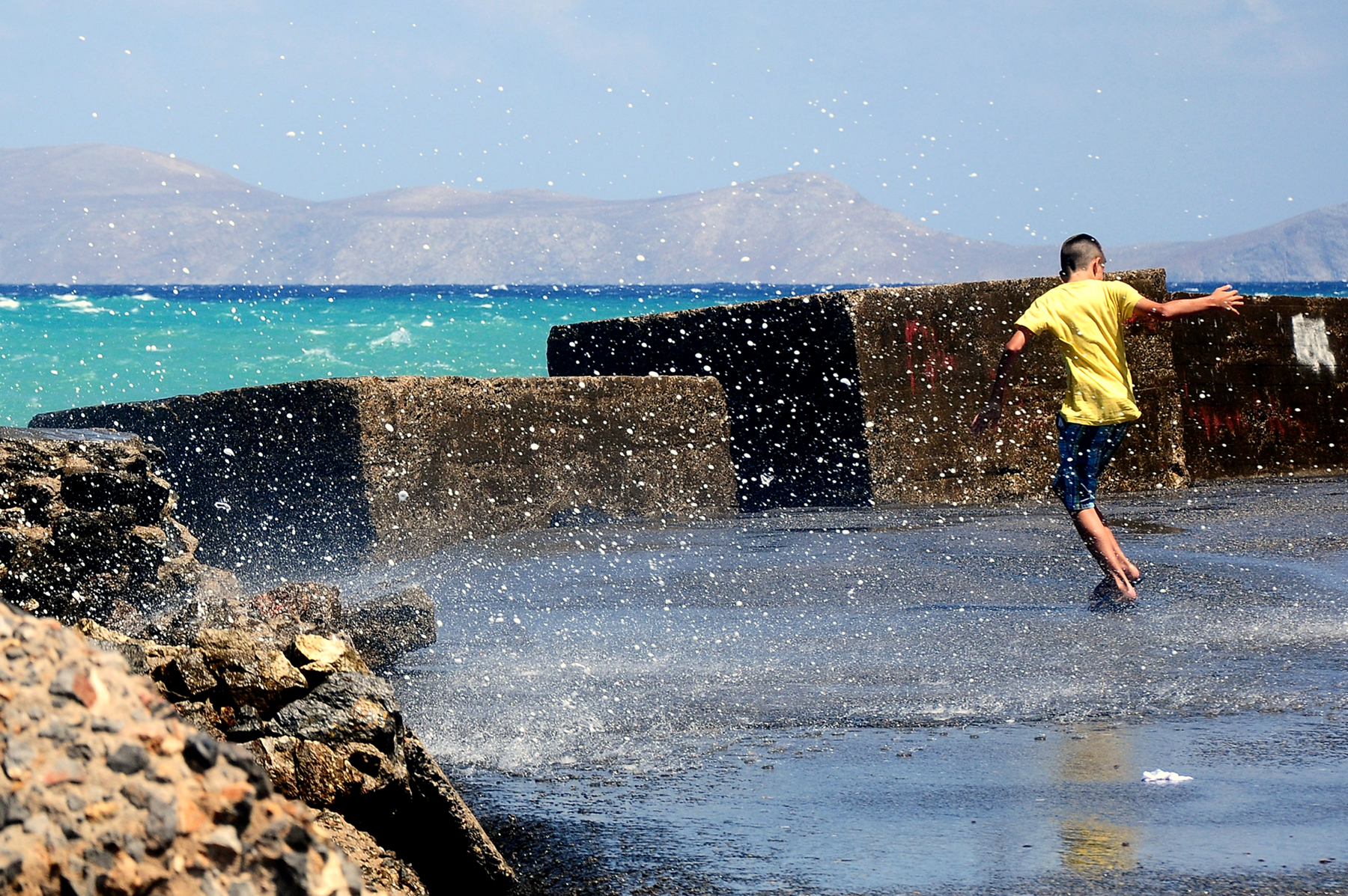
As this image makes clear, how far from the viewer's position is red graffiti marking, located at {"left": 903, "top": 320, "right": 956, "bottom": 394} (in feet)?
25.9

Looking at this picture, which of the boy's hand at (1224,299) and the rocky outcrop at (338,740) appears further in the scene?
the boy's hand at (1224,299)

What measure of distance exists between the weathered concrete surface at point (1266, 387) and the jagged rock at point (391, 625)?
583cm

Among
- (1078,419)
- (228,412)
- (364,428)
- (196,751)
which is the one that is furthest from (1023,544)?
(196,751)

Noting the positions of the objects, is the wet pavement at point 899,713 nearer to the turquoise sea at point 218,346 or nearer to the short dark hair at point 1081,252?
the short dark hair at point 1081,252

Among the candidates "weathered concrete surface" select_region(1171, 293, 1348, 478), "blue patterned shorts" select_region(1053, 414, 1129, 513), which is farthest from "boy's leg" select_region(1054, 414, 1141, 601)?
"weathered concrete surface" select_region(1171, 293, 1348, 478)

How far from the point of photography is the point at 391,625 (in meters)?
4.58

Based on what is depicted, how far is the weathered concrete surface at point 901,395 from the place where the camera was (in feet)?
25.8

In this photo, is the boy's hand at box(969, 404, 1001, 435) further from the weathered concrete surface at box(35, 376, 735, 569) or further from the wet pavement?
the weathered concrete surface at box(35, 376, 735, 569)

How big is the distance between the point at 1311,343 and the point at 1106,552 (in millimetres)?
5071

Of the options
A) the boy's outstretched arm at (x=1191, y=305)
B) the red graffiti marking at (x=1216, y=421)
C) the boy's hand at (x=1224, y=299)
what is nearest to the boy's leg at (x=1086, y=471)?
the boy's outstretched arm at (x=1191, y=305)

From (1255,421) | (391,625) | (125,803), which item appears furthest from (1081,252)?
(125,803)

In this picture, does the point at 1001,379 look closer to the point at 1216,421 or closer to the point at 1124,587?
the point at 1124,587

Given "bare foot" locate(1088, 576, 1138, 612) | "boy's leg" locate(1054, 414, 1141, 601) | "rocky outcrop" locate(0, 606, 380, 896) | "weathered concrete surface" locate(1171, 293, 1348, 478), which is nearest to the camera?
"rocky outcrop" locate(0, 606, 380, 896)

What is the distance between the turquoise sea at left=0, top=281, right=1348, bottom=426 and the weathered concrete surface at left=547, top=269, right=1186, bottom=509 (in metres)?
25.2
